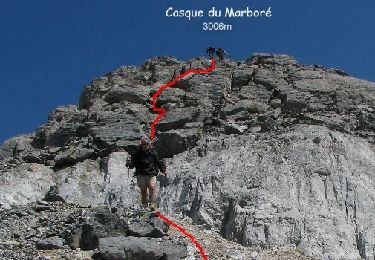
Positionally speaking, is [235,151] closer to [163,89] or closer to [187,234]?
[187,234]

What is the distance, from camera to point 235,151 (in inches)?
1153

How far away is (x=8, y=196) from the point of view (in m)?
28.6

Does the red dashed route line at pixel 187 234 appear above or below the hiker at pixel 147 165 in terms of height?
below

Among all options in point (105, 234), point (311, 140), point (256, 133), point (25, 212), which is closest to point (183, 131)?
point (256, 133)

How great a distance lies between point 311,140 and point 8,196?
13.2 m

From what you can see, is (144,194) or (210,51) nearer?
(144,194)

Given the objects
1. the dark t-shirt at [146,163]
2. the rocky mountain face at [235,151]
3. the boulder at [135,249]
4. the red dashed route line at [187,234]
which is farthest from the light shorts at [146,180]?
the boulder at [135,249]

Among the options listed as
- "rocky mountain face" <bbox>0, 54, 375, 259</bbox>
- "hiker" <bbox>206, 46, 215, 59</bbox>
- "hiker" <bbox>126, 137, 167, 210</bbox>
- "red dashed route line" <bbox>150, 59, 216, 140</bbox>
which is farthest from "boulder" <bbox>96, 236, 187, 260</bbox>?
"hiker" <bbox>206, 46, 215, 59</bbox>

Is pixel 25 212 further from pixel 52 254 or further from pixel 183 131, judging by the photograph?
pixel 183 131

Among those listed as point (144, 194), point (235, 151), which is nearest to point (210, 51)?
point (235, 151)

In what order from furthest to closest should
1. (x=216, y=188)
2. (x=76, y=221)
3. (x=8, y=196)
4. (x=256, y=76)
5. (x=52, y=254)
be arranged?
1. (x=256, y=76)
2. (x=8, y=196)
3. (x=216, y=188)
4. (x=76, y=221)
5. (x=52, y=254)

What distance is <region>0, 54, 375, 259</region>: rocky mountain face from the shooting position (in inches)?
949

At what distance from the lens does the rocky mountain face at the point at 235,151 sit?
24094 mm

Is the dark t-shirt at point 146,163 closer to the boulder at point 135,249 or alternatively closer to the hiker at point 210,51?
the boulder at point 135,249
